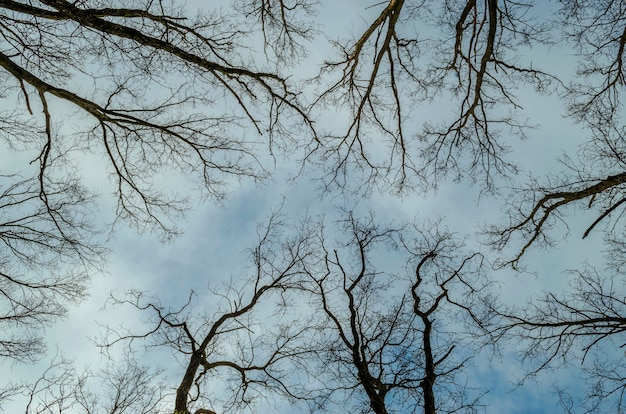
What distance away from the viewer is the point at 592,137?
7.09 metres

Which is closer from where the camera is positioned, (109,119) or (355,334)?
(109,119)

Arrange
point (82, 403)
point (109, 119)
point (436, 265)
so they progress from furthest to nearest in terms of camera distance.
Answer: point (436, 265), point (82, 403), point (109, 119)

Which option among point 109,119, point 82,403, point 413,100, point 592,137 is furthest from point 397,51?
point 82,403

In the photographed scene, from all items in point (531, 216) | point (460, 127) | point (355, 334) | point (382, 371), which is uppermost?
point (460, 127)

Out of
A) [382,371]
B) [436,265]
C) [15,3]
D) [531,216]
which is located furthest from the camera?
[436,265]

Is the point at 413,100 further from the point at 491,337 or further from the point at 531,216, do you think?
the point at 491,337

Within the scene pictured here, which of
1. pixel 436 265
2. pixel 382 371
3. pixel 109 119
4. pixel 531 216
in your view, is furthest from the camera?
pixel 436 265

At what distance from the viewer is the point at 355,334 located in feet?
29.4

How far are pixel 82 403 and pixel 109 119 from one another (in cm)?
610

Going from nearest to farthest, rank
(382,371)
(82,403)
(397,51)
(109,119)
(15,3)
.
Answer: (15,3) < (109,119) < (397,51) < (382,371) < (82,403)

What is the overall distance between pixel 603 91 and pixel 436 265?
464cm

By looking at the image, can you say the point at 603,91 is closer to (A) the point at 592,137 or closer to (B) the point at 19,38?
(A) the point at 592,137

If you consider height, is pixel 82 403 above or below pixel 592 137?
below

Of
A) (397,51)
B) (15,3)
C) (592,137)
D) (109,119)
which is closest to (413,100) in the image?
(397,51)
